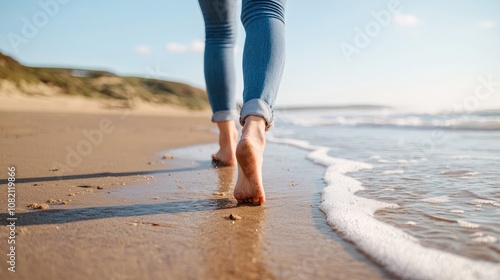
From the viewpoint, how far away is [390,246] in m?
0.94

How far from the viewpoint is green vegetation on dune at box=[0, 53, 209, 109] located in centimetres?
1862

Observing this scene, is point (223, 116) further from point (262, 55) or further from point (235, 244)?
point (235, 244)

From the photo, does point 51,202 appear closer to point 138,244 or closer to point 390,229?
point 138,244

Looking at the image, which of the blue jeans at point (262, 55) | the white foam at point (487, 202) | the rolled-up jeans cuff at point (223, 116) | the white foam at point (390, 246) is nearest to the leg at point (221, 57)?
the rolled-up jeans cuff at point (223, 116)

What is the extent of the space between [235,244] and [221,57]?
1312 mm

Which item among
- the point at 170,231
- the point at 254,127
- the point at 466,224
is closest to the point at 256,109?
the point at 254,127

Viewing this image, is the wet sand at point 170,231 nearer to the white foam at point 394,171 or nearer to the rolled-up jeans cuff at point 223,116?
the rolled-up jeans cuff at point 223,116

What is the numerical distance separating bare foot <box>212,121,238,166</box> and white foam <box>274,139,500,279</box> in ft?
2.76

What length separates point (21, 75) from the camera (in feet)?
60.6

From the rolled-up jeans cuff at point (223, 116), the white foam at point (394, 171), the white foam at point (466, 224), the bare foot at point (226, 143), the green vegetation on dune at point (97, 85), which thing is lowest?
the white foam at point (466, 224)

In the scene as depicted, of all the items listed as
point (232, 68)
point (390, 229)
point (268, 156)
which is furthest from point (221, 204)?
point (268, 156)

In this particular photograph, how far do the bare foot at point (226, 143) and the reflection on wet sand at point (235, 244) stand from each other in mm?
856

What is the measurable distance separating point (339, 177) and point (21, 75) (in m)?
20.5

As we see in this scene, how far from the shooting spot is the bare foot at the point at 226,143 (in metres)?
2.20
